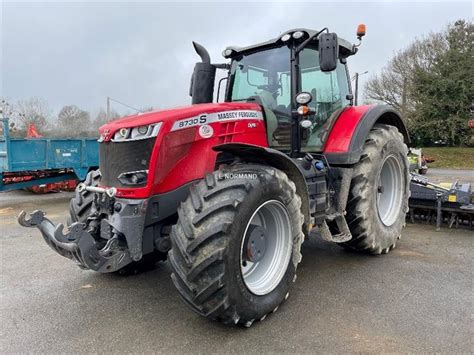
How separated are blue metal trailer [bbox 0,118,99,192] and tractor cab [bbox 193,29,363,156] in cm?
567

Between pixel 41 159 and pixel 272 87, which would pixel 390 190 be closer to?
pixel 272 87

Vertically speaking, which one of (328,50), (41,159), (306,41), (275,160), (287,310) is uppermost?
(306,41)

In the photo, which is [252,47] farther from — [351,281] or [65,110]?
[65,110]

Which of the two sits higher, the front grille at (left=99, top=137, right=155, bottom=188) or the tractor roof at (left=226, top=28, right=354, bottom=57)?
the tractor roof at (left=226, top=28, right=354, bottom=57)

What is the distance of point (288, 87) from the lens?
12.6ft

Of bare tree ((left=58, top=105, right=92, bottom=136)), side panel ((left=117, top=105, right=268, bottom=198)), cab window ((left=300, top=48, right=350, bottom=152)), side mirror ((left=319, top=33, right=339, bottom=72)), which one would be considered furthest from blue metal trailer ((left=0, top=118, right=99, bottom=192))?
bare tree ((left=58, top=105, right=92, bottom=136))

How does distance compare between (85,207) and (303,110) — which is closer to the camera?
(85,207)

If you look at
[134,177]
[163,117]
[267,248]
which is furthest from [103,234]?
[267,248]

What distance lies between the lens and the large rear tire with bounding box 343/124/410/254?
4008 mm

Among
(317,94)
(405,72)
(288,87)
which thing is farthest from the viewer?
(405,72)

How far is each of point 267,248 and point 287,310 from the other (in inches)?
20.4

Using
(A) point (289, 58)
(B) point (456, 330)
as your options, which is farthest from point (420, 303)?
(A) point (289, 58)

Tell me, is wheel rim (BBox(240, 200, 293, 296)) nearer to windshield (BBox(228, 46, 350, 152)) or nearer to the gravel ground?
the gravel ground

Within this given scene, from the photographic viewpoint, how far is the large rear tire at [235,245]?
98.1 inches
